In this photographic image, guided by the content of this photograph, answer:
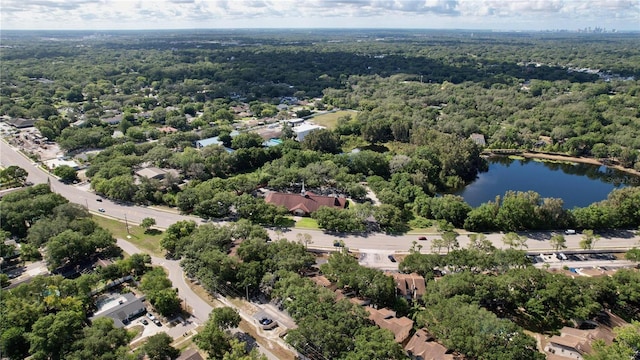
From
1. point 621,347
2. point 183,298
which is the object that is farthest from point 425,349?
point 183,298

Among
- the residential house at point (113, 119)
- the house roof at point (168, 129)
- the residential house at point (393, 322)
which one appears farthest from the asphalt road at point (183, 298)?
the residential house at point (113, 119)

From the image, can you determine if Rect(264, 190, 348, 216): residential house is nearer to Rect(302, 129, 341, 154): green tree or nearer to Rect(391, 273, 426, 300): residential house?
Rect(391, 273, 426, 300): residential house

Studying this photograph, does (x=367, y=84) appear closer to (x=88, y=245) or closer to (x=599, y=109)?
(x=599, y=109)

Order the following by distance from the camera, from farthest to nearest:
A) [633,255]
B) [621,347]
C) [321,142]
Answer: [321,142]
[633,255]
[621,347]

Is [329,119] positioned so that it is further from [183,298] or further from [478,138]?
[183,298]

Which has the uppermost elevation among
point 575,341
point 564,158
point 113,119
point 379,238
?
point 113,119

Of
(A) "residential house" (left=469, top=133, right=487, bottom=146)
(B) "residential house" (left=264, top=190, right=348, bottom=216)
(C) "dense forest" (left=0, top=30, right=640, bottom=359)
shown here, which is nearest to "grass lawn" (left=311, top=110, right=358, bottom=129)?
(C) "dense forest" (left=0, top=30, right=640, bottom=359)
